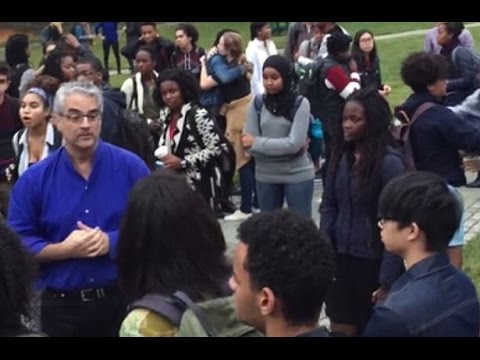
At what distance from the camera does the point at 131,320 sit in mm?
2730

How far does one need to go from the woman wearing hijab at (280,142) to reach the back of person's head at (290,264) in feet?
15.7

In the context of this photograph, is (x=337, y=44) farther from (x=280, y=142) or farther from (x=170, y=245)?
(x=170, y=245)

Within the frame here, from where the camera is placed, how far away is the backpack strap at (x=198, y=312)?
104 inches

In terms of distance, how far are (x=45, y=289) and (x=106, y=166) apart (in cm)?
62

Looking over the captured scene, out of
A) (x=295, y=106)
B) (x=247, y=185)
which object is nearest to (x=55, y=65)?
(x=247, y=185)

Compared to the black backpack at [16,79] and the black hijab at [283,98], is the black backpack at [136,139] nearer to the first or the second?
the black hijab at [283,98]

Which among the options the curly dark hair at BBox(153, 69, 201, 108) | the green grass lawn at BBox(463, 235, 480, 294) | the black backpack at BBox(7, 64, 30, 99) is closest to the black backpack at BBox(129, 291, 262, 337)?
the curly dark hair at BBox(153, 69, 201, 108)

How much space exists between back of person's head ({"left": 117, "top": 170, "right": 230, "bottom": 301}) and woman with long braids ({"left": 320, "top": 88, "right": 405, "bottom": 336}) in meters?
2.19

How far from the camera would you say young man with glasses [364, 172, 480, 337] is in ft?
10.5

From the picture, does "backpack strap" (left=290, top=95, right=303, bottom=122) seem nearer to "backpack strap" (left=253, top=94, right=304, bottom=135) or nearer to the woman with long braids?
"backpack strap" (left=253, top=94, right=304, bottom=135)

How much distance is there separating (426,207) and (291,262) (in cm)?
122

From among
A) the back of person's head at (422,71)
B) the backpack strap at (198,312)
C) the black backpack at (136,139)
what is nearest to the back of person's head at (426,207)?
the backpack strap at (198,312)

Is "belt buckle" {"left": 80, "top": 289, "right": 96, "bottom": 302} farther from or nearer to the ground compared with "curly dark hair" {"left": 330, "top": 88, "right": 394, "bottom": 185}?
nearer to the ground

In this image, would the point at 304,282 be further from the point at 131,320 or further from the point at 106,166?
the point at 106,166
